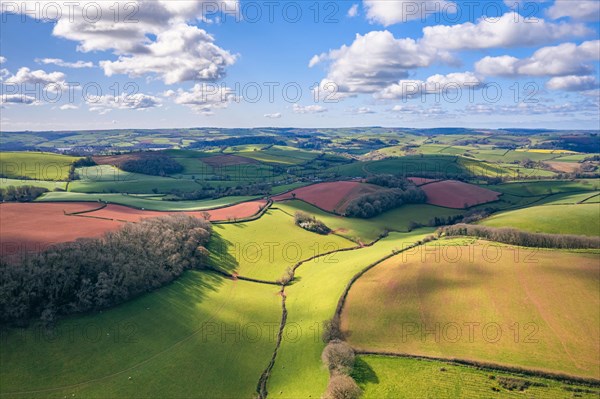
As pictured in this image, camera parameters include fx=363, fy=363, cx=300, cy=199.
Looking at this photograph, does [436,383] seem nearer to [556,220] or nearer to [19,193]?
[556,220]

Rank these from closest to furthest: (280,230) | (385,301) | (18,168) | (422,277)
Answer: (385,301) < (422,277) < (280,230) < (18,168)

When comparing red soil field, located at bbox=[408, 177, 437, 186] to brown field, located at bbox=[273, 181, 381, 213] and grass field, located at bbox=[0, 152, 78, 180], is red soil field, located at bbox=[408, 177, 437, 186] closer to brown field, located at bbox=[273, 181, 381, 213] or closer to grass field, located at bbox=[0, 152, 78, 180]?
brown field, located at bbox=[273, 181, 381, 213]

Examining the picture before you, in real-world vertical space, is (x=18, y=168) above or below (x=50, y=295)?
above

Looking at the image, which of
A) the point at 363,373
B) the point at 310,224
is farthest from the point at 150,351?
the point at 310,224

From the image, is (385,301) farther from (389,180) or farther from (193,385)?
(389,180)

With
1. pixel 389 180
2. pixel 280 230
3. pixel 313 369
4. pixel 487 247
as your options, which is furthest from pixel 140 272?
pixel 389 180

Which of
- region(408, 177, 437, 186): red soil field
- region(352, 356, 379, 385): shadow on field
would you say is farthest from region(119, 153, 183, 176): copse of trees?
region(352, 356, 379, 385): shadow on field

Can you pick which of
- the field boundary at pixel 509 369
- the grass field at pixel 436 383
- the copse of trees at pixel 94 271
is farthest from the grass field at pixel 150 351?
the field boundary at pixel 509 369
